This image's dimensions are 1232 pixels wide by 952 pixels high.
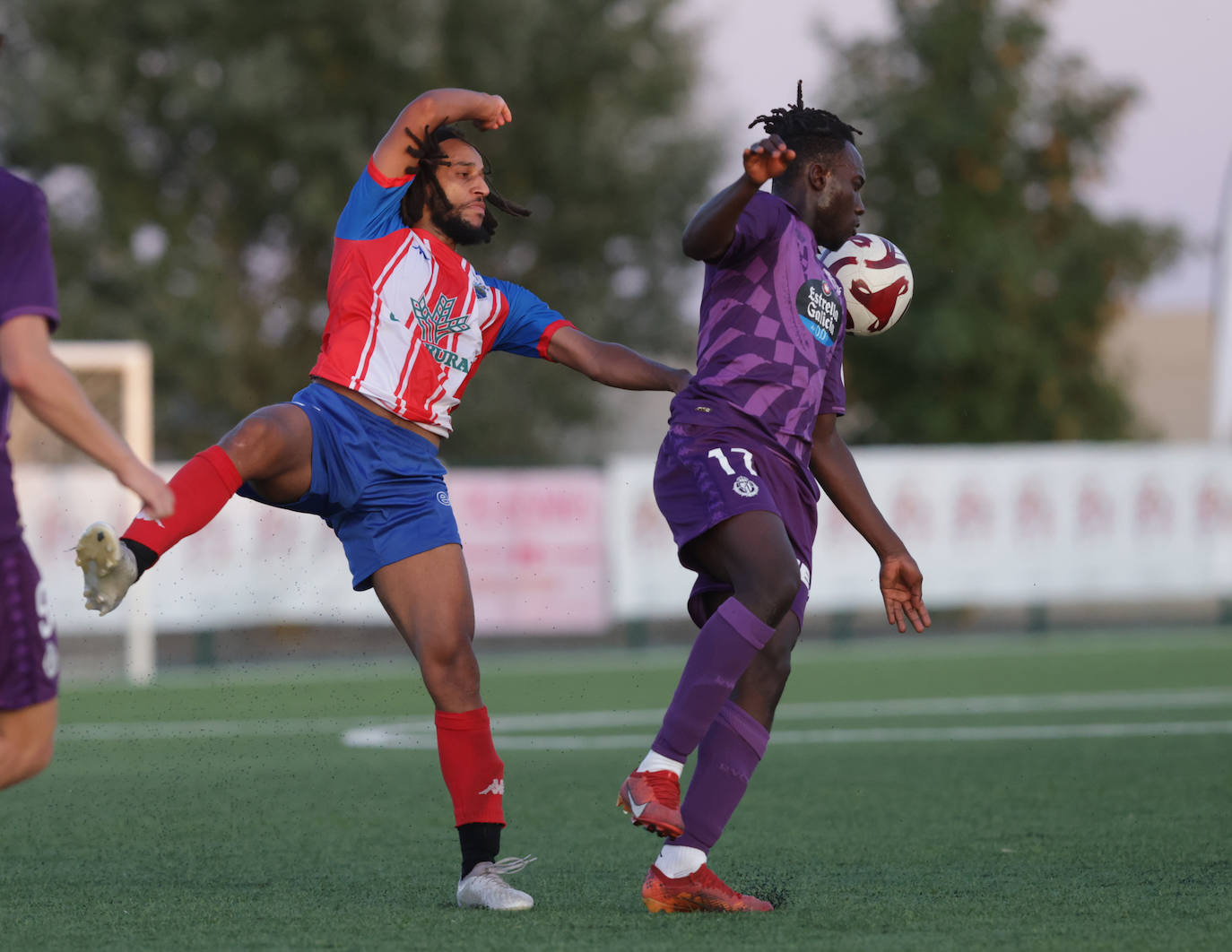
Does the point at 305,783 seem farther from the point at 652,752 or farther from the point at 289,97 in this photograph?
the point at 289,97

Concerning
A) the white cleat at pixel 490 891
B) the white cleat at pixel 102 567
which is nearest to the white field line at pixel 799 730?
the white cleat at pixel 490 891

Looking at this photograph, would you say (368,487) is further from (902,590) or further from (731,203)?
(902,590)

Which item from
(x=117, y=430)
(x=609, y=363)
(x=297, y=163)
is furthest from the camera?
(x=297, y=163)

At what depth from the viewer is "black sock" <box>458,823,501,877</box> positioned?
15.8ft

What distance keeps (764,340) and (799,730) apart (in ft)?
18.8

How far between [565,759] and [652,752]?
173 inches

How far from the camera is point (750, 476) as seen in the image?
4684 mm

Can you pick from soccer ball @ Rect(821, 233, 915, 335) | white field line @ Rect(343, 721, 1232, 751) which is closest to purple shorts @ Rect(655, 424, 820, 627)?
soccer ball @ Rect(821, 233, 915, 335)

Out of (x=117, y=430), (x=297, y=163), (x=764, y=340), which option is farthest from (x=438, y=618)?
(x=297, y=163)

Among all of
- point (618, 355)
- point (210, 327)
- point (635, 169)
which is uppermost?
point (635, 169)

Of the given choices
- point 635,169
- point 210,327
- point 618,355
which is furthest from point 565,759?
point 635,169

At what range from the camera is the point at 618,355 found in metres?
5.22

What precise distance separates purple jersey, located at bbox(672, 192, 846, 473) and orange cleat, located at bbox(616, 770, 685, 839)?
1.05 m

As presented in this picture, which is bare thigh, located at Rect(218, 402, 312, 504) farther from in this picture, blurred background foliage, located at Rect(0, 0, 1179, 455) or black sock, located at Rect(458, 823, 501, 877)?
blurred background foliage, located at Rect(0, 0, 1179, 455)
